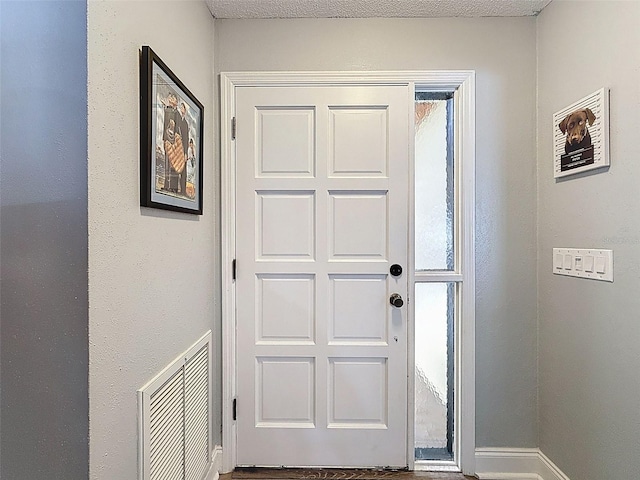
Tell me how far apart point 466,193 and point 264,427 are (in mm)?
1595

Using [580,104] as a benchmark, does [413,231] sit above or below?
below

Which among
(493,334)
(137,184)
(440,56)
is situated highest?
(440,56)

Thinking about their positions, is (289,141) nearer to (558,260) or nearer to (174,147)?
(174,147)

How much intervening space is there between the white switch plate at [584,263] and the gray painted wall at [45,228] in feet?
5.77

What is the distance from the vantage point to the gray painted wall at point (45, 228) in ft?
2.82

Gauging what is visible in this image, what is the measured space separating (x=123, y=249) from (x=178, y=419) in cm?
72

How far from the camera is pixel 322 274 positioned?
1.89m

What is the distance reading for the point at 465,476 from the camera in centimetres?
187

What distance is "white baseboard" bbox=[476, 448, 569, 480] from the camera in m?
1.87

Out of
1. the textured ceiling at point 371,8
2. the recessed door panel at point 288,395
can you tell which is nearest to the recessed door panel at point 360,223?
the recessed door panel at point 288,395

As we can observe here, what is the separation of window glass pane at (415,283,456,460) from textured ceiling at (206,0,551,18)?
1389 mm

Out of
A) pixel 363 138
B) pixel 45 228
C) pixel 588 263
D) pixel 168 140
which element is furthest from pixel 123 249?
pixel 588 263

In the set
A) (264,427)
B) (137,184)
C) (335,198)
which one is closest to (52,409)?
(137,184)

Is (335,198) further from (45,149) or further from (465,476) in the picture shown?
(465,476)
